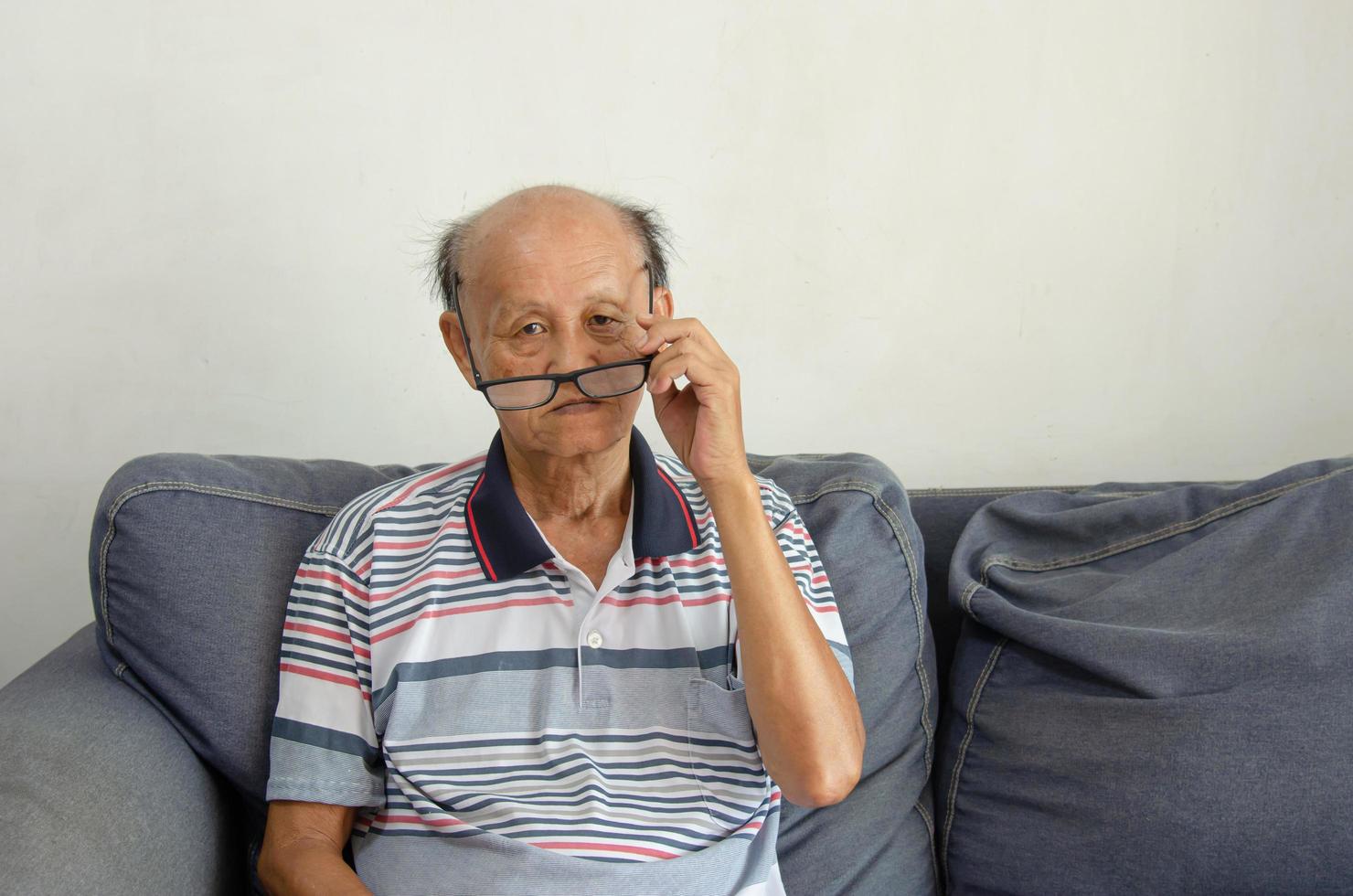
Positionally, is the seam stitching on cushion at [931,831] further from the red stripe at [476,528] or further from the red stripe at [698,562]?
the red stripe at [476,528]

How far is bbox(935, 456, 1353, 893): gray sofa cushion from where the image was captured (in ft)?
4.34

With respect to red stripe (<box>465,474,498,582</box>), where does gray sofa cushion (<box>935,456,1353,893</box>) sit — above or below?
below

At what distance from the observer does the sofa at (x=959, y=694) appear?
131 centimetres

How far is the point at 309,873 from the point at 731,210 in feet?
4.23

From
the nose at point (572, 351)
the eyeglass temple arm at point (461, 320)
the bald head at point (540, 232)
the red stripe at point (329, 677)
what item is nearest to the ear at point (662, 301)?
the bald head at point (540, 232)

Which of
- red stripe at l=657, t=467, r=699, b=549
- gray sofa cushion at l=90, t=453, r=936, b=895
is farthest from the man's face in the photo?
gray sofa cushion at l=90, t=453, r=936, b=895

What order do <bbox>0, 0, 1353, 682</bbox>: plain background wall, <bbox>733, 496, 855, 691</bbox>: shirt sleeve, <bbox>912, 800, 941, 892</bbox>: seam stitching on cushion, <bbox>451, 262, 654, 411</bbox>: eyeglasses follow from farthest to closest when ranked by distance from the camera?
<bbox>0, 0, 1353, 682</bbox>: plain background wall
<bbox>912, 800, 941, 892</bbox>: seam stitching on cushion
<bbox>733, 496, 855, 691</bbox>: shirt sleeve
<bbox>451, 262, 654, 411</bbox>: eyeglasses

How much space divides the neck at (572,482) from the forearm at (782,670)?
19cm

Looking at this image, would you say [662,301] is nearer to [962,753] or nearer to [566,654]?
[566,654]

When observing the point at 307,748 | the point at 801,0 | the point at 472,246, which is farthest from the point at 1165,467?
the point at 307,748

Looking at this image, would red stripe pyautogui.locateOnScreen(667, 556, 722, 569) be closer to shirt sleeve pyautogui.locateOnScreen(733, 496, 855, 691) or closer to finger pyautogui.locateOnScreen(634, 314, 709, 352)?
shirt sleeve pyautogui.locateOnScreen(733, 496, 855, 691)

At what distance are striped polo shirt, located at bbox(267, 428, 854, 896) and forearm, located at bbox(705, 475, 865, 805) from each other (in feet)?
0.22

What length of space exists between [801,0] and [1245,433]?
1155 millimetres

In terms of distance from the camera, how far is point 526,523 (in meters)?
1.35
